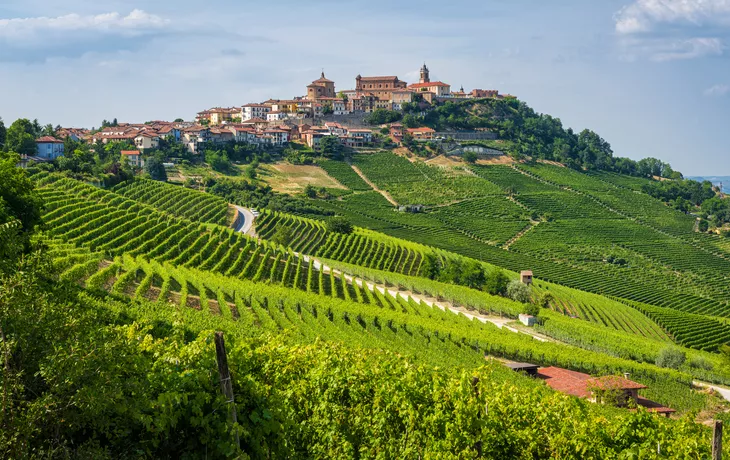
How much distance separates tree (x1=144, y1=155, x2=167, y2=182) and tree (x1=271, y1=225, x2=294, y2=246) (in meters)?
30.1

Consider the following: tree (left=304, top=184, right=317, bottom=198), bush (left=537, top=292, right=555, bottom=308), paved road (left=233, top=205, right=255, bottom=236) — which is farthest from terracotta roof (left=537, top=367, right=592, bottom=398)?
tree (left=304, top=184, right=317, bottom=198)

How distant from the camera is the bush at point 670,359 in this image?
40688 millimetres

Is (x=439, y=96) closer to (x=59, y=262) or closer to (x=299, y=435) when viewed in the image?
(x=59, y=262)

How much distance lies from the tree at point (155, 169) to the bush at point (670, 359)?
65060 millimetres

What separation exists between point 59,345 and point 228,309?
23.7 metres

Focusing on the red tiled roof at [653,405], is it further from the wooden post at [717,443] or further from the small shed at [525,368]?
the wooden post at [717,443]

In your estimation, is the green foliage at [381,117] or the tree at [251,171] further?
the green foliage at [381,117]

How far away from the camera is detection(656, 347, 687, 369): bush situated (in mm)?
40688

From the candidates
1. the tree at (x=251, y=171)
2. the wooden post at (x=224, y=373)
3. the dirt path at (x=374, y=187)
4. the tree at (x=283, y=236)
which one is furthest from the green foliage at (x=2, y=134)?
the wooden post at (x=224, y=373)

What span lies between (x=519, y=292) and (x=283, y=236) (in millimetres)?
21686

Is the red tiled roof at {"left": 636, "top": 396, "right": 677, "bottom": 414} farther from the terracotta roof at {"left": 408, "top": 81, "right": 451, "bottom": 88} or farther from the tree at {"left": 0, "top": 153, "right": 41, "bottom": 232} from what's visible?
the terracotta roof at {"left": 408, "top": 81, "right": 451, "bottom": 88}

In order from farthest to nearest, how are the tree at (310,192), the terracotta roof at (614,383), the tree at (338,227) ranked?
1. the tree at (310,192)
2. the tree at (338,227)
3. the terracotta roof at (614,383)

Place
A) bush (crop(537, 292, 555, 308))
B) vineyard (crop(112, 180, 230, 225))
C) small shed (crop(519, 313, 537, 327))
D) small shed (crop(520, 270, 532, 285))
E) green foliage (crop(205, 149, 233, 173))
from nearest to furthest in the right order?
small shed (crop(519, 313, 537, 327)) → bush (crop(537, 292, 555, 308)) → small shed (crop(520, 270, 532, 285)) → vineyard (crop(112, 180, 230, 225)) → green foliage (crop(205, 149, 233, 173))

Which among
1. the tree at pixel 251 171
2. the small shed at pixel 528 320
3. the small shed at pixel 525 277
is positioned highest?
the tree at pixel 251 171
